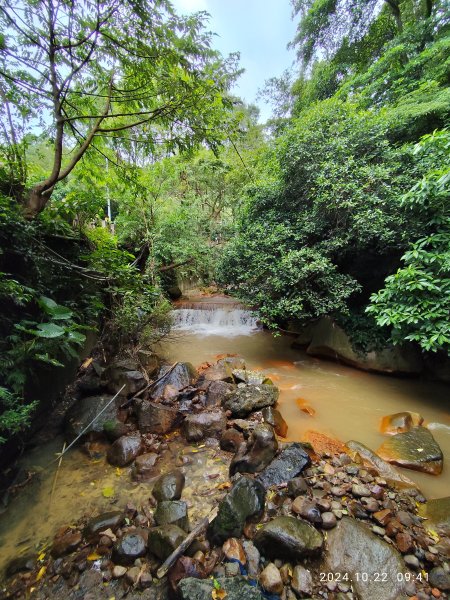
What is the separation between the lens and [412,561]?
78.1 inches

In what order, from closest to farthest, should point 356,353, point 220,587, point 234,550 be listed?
point 220,587 < point 234,550 < point 356,353

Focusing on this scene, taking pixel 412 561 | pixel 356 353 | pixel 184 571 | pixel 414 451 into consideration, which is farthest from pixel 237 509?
pixel 356 353

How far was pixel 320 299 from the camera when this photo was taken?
582 cm

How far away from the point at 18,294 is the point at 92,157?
96.6 inches

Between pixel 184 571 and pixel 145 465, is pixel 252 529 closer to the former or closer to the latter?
pixel 184 571

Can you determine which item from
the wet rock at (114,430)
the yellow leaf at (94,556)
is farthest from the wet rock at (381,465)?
the wet rock at (114,430)

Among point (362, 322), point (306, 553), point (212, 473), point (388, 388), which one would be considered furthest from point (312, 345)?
point (306, 553)

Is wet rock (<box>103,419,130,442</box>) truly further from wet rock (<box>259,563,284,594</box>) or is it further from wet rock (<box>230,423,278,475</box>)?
wet rock (<box>259,563,284,594</box>)

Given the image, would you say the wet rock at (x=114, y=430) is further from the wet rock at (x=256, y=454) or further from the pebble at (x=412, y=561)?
the pebble at (x=412, y=561)

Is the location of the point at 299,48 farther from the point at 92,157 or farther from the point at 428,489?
the point at 428,489

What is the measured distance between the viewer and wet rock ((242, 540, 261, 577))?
199cm

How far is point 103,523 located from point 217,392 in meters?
2.40

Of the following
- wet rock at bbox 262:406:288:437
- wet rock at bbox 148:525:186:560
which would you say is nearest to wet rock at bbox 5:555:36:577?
wet rock at bbox 148:525:186:560

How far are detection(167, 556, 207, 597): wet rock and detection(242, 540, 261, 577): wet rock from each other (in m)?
0.36
